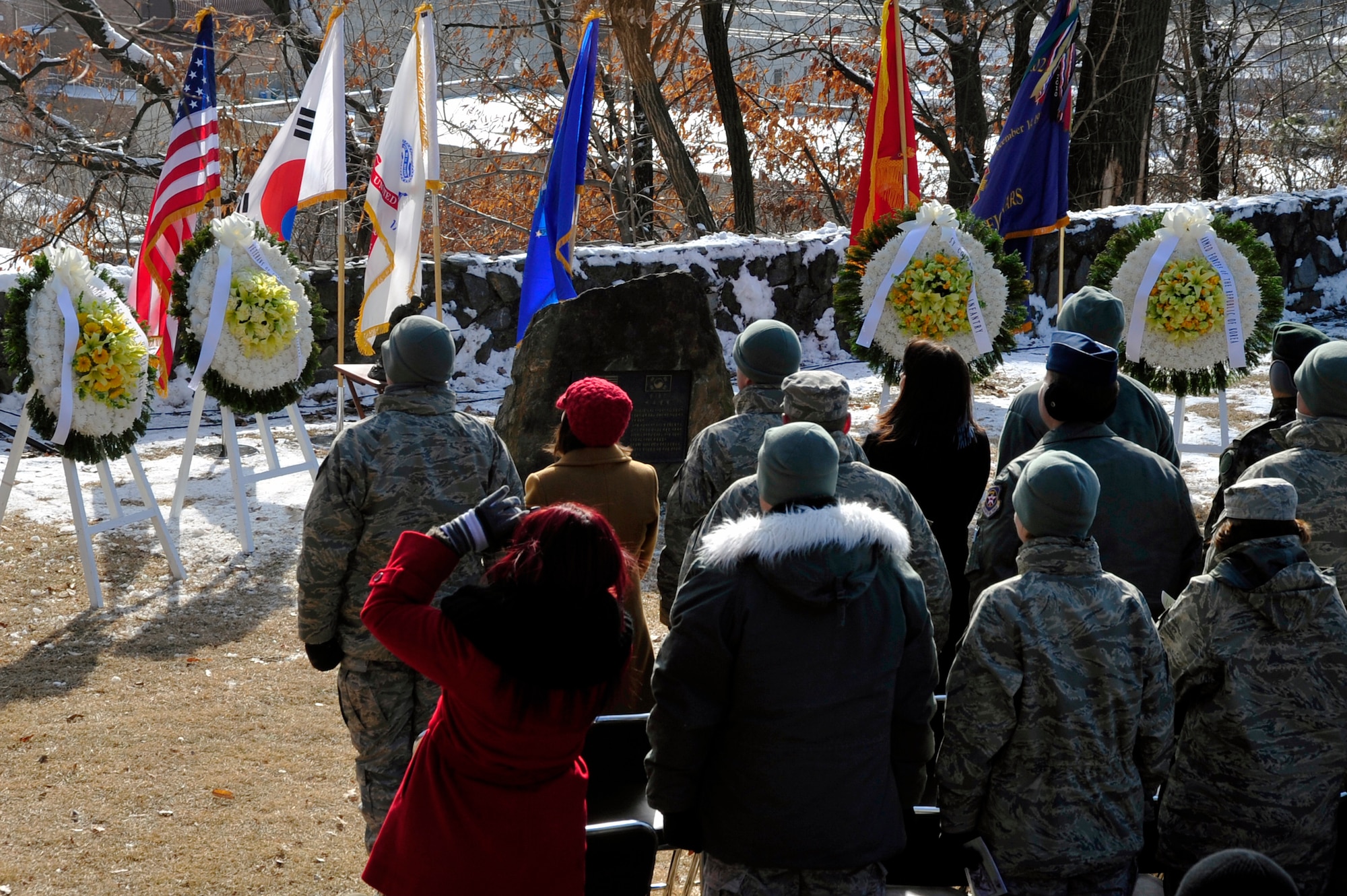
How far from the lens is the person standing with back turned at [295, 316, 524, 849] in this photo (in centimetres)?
364

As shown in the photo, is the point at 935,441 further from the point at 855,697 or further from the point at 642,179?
the point at 642,179

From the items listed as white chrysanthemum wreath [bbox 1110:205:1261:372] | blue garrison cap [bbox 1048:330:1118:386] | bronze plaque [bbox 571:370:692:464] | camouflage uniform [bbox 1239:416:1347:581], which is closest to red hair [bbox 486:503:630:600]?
blue garrison cap [bbox 1048:330:1118:386]

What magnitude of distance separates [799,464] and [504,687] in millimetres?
819

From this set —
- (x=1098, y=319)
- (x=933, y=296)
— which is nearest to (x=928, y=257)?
(x=933, y=296)

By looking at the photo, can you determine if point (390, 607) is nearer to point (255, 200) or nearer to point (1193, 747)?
point (1193, 747)

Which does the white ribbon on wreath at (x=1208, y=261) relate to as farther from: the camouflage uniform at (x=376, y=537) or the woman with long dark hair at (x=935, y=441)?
the camouflage uniform at (x=376, y=537)

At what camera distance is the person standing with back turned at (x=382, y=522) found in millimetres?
3643

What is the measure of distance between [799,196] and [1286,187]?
774cm

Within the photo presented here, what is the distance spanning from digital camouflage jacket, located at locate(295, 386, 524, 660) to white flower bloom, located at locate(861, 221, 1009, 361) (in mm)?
4385

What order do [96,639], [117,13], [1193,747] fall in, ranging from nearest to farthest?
[1193,747] < [96,639] < [117,13]

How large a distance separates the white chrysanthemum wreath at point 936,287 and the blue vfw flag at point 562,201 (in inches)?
91.4

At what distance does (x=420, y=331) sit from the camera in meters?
3.77

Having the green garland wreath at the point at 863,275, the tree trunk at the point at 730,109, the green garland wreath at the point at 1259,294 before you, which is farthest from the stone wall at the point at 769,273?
the green garland wreath at the point at 1259,294

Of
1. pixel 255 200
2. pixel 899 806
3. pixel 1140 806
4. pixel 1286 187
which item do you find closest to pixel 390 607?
pixel 899 806
